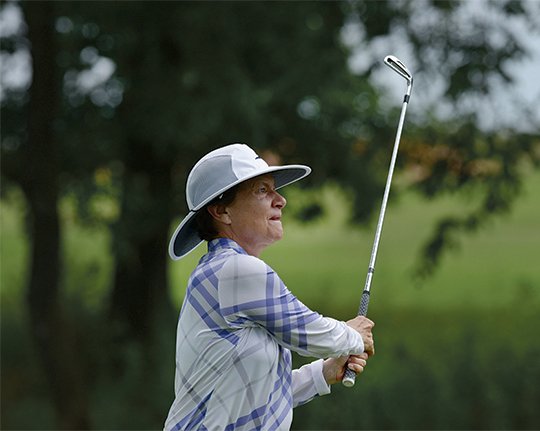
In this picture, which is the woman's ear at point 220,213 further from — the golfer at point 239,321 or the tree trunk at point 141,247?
the tree trunk at point 141,247

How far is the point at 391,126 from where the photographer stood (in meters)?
12.5

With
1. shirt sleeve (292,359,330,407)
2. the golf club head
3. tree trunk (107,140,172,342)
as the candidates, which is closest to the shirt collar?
shirt sleeve (292,359,330,407)

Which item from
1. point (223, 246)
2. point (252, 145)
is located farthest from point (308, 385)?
point (252, 145)

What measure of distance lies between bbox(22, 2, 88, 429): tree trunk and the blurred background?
0.05 feet

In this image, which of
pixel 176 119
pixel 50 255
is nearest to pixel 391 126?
pixel 176 119

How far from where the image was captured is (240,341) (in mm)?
3299

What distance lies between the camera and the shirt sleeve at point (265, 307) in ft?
10.7

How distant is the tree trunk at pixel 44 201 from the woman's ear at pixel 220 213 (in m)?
7.41

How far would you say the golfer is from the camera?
129 inches

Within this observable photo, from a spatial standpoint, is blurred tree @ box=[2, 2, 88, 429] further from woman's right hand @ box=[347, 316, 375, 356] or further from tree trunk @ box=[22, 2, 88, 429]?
woman's right hand @ box=[347, 316, 375, 356]

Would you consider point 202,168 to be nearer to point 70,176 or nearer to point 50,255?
point 50,255

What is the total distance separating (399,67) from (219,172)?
1.11 metres

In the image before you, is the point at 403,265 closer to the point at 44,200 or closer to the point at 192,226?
the point at 44,200

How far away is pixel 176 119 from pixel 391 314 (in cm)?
891
